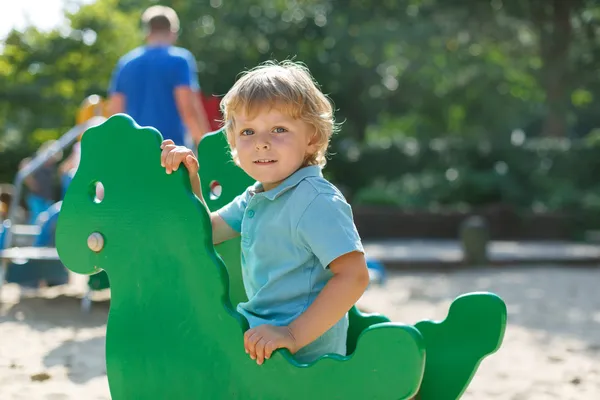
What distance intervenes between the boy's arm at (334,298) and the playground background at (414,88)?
4765 millimetres

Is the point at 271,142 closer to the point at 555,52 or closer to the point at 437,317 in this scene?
the point at 437,317

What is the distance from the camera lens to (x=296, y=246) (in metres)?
1.96

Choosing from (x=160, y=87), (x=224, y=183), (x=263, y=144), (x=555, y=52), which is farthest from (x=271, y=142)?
(x=555, y=52)

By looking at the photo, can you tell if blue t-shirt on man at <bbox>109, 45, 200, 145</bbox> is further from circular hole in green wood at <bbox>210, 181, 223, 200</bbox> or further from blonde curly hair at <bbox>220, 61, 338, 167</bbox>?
blonde curly hair at <bbox>220, 61, 338, 167</bbox>

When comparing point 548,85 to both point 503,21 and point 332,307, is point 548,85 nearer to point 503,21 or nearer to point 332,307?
point 503,21

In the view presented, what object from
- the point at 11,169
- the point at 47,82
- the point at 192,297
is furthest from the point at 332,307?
the point at 11,169

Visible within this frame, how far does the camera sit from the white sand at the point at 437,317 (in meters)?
3.60

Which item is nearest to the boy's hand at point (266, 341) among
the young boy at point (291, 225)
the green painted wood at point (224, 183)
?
the young boy at point (291, 225)

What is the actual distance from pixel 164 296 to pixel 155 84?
3.07 meters

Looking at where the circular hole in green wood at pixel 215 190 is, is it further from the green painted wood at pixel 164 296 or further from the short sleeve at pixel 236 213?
the green painted wood at pixel 164 296

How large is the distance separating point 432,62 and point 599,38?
371 centimetres

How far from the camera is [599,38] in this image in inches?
702

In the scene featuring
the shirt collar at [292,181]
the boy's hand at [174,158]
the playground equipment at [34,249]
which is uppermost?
the boy's hand at [174,158]

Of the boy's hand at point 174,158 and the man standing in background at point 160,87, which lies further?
the man standing in background at point 160,87
